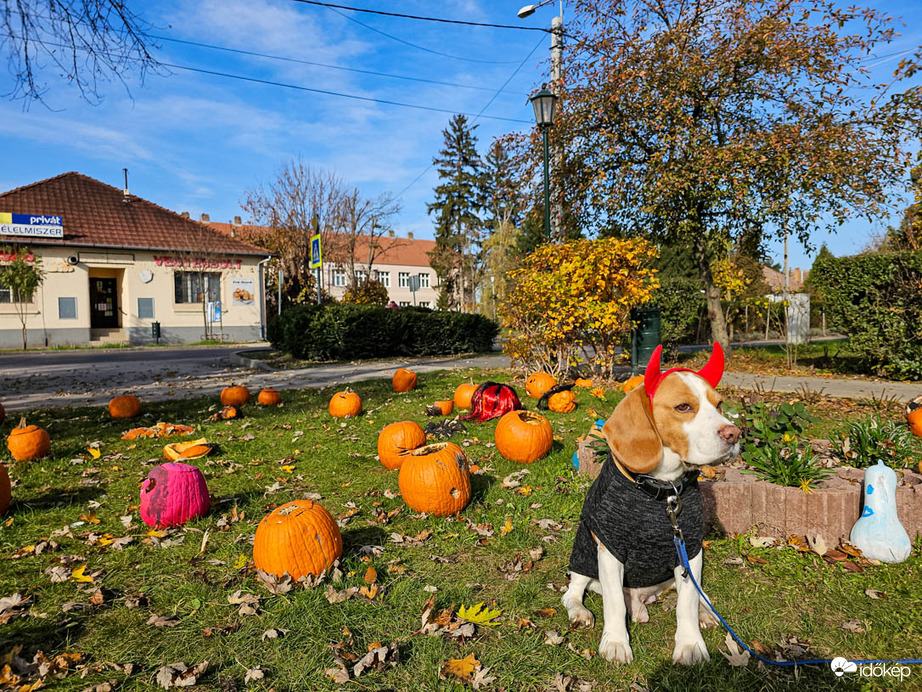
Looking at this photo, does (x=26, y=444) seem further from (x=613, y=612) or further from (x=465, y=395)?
(x=613, y=612)

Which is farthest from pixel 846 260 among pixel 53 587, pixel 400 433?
pixel 53 587

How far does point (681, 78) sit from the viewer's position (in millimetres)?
10625

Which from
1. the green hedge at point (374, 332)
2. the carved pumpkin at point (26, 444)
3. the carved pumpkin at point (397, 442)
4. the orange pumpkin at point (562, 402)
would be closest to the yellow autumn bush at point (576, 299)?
the orange pumpkin at point (562, 402)

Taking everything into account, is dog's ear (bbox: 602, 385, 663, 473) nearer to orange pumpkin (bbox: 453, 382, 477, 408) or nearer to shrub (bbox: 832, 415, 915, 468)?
shrub (bbox: 832, 415, 915, 468)

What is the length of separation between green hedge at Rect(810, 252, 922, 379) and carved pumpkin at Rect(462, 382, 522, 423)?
287 inches

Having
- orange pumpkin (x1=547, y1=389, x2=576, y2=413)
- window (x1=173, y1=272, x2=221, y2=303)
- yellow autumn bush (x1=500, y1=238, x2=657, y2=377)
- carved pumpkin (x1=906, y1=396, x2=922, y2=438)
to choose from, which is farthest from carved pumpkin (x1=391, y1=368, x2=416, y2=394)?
window (x1=173, y1=272, x2=221, y2=303)

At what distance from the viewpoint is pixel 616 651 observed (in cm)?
229

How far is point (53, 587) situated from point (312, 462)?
2570mm

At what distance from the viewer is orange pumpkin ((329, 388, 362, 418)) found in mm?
7359

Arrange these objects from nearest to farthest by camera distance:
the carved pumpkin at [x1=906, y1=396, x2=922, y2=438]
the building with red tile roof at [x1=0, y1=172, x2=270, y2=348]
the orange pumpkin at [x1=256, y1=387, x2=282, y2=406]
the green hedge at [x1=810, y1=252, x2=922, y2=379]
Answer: the carved pumpkin at [x1=906, y1=396, x2=922, y2=438] → the orange pumpkin at [x1=256, y1=387, x2=282, y2=406] → the green hedge at [x1=810, y1=252, x2=922, y2=379] → the building with red tile roof at [x1=0, y1=172, x2=270, y2=348]

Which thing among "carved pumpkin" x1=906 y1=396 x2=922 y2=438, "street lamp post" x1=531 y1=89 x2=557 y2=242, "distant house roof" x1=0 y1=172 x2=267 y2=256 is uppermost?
"distant house roof" x1=0 y1=172 x2=267 y2=256

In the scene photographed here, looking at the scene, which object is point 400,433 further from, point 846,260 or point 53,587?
point 846,260

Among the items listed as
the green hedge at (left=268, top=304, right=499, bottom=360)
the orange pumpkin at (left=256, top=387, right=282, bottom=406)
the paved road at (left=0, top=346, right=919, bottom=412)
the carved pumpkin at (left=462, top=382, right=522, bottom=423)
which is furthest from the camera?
the green hedge at (left=268, top=304, right=499, bottom=360)

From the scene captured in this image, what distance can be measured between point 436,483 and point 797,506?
238 cm
